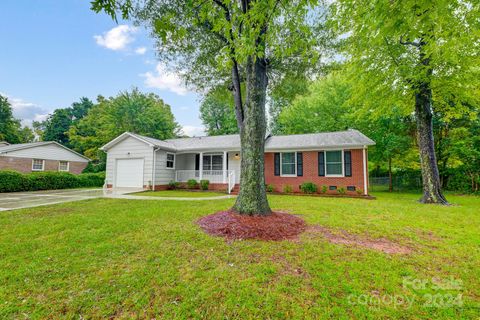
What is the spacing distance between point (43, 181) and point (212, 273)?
17082mm

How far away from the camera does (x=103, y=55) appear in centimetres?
1221

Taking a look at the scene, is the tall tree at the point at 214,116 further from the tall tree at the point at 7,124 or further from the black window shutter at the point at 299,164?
the tall tree at the point at 7,124

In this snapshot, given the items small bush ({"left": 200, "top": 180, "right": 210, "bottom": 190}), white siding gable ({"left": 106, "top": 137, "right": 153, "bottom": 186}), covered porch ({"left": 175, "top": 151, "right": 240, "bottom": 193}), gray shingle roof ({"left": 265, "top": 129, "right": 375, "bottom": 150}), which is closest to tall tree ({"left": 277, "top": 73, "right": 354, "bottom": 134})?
gray shingle roof ({"left": 265, "top": 129, "right": 375, "bottom": 150})

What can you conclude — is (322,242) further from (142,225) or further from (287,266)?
(142,225)

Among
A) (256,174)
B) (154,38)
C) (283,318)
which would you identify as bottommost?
(283,318)

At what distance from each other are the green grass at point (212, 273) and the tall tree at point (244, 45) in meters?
2.14

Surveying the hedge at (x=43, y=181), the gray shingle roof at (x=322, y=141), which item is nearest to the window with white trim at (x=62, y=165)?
the hedge at (x=43, y=181)

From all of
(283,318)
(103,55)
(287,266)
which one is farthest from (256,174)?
(103,55)

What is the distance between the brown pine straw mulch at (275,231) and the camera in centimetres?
407

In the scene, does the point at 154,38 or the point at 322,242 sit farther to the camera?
the point at 154,38

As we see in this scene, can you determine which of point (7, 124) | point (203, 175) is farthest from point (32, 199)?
point (7, 124)

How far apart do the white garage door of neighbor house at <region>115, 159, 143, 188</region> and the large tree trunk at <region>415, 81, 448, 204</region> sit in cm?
1659

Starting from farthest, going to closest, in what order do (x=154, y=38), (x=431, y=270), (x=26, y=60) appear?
(x=26, y=60)
(x=154, y=38)
(x=431, y=270)

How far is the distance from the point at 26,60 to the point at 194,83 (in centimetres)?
1107
